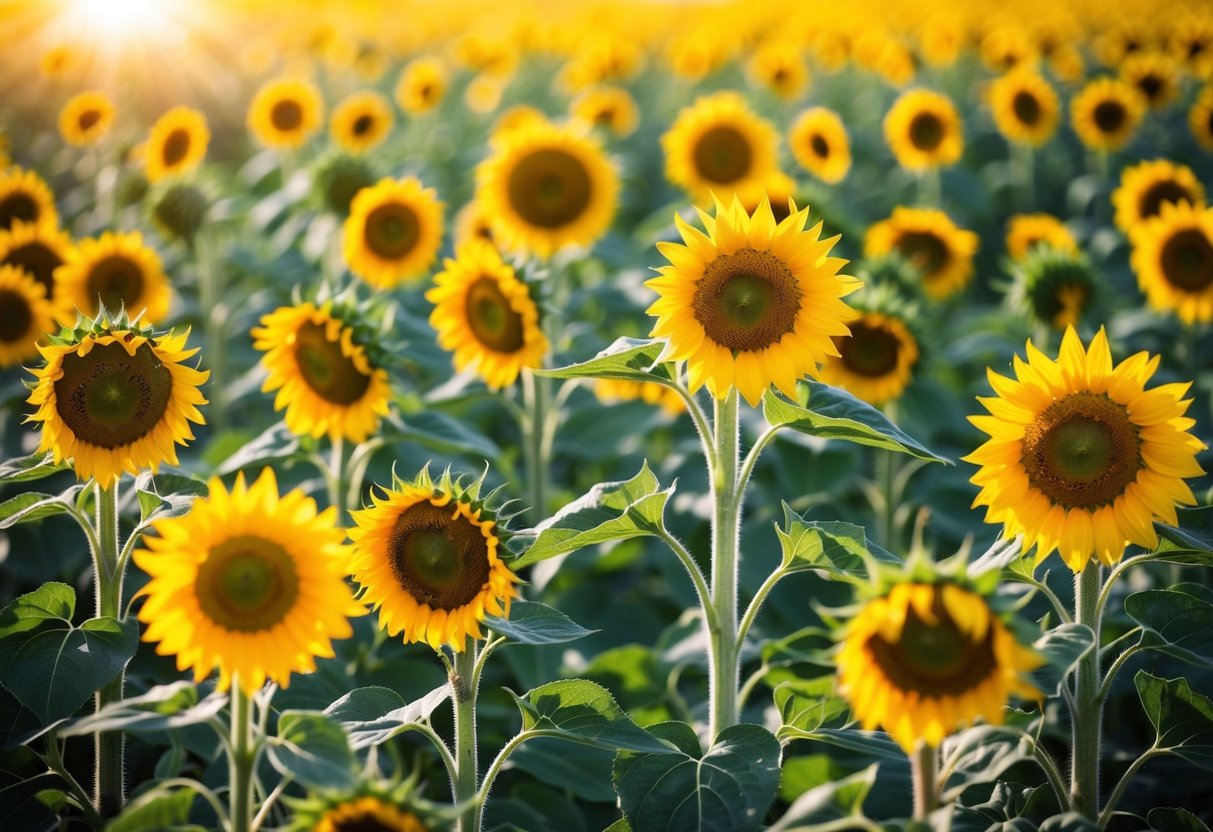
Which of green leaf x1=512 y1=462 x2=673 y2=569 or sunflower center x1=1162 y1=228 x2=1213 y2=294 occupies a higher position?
sunflower center x1=1162 y1=228 x2=1213 y2=294

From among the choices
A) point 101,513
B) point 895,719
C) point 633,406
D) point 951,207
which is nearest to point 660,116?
point 951,207

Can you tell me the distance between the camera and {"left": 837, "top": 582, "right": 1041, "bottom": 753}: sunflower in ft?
5.17

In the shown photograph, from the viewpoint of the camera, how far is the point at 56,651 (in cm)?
219

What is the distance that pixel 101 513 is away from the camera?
2385 millimetres

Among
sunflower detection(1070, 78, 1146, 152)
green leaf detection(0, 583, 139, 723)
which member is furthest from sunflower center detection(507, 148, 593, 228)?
sunflower detection(1070, 78, 1146, 152)

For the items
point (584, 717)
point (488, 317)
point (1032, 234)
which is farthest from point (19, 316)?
point (1032, 234)

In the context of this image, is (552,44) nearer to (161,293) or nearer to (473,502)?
(161,293)

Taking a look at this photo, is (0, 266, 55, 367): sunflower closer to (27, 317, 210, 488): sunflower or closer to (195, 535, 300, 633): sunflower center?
(27, 317, 210, 488): sunflower

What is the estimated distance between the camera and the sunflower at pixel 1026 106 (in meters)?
6.47

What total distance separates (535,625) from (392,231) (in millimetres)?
2315

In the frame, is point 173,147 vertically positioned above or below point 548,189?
above

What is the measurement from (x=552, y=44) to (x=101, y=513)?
31.6 ft

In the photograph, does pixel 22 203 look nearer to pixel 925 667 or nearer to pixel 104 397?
pixel 104 397

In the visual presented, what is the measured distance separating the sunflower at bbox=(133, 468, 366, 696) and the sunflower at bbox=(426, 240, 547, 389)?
4.83 feet
